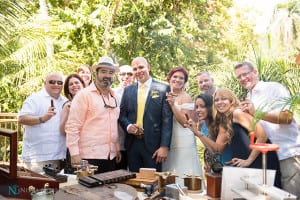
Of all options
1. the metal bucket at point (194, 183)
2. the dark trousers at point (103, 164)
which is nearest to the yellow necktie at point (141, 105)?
the dark trousers at point (103, 164)

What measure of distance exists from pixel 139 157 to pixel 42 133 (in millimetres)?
848

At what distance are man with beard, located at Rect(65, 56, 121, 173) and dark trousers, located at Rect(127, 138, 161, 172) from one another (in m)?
0.19

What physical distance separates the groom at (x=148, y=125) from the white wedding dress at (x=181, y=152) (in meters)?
0.09

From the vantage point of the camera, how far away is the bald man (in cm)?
332

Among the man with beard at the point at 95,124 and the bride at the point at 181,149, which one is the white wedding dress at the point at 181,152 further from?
the man with beard at the point at 95,124

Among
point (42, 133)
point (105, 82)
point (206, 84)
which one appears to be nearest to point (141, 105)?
point (105, 82)

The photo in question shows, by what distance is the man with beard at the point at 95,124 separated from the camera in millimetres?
3178

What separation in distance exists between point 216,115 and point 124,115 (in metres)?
0.98

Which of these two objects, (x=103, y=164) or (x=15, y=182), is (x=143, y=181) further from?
(x=103, y=164)

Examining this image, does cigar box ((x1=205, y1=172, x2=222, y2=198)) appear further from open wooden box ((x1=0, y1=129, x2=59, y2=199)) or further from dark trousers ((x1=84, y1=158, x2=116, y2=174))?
dark trousers ((x1=84, y1=158, x2=116, y2=174))

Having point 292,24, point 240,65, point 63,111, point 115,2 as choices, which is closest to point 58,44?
point 115,2

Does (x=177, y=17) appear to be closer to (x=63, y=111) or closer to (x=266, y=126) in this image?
(x=63, y=111)

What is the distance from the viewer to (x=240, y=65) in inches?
116

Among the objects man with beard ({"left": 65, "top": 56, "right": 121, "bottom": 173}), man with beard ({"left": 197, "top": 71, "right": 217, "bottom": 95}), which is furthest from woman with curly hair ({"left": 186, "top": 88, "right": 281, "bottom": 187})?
man with beard ({"left": 197, "top": 71, "right": 217, "bottom": 95})
